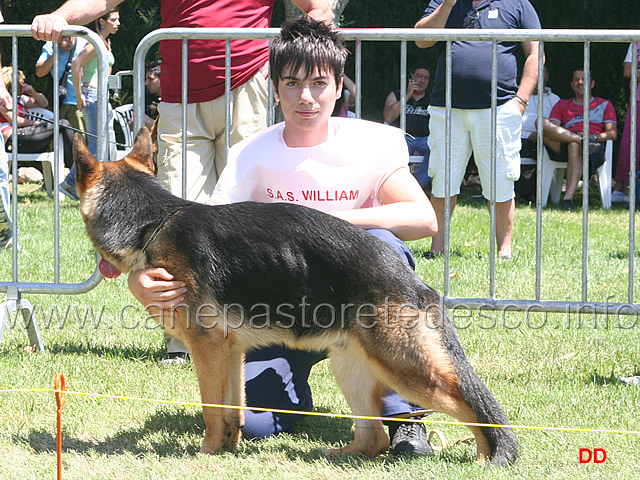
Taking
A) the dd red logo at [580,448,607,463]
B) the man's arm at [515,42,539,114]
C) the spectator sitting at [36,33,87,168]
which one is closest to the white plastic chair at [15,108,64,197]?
the spectator sitting at [36,33,87,168]

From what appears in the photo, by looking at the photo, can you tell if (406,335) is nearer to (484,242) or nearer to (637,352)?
(637,352)

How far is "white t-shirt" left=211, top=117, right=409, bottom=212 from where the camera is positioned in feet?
11.4

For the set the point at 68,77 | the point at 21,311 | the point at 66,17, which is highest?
the point at 66,17

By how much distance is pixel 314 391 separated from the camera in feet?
13.7

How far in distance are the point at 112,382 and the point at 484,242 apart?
483 centimetres

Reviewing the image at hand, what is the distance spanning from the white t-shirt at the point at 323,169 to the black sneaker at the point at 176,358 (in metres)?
1.34

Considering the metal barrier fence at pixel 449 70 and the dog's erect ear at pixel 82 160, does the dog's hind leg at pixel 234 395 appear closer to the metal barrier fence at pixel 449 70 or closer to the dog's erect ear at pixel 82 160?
the dog's erect ear at pixel 82 160

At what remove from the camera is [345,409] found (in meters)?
3.94

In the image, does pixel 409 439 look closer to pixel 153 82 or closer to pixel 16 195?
pixel 16 195

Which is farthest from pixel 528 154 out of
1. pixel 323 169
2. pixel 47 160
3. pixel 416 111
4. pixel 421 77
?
pixel 323 169

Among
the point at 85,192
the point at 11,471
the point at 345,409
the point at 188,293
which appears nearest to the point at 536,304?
the point at 345,409

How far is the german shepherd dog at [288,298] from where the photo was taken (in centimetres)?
296

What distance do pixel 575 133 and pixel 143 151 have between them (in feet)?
28.3

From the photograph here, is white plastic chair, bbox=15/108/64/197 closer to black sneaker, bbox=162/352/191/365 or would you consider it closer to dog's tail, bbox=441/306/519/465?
black sneaker, bbox=162/352/191/365
